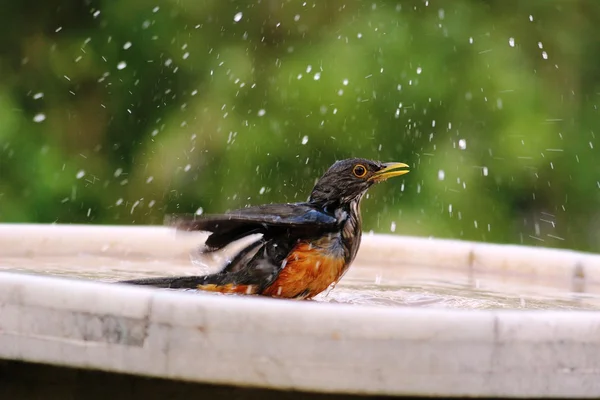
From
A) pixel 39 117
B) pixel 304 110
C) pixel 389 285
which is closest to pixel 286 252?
pixel 389 285

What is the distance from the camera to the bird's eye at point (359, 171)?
3.03 metres

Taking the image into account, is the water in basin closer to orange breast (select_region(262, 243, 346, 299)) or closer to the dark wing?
orange breast (select_region(262, 243, 346, 299))

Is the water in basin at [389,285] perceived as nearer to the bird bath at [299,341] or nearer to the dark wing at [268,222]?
the dark wing at [268,222]

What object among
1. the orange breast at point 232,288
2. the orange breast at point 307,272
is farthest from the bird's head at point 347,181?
the orange breast at point 232,288

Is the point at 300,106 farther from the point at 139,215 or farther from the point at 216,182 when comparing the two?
the point at 139,215

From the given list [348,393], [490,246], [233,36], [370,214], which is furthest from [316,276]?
[233,36]

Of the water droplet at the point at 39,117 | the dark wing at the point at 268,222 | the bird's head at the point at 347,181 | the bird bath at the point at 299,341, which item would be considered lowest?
the bird bath at the point at 299,341

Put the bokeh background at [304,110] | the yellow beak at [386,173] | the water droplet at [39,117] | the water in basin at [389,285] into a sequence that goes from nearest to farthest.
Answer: the water in basin at [389,285], the yellow beak at [386,173], the bokeh background at [304,110], the water droplet at [39,117]

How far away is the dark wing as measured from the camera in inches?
104

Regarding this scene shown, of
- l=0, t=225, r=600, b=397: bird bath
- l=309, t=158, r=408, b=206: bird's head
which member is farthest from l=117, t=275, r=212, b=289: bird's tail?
l=0, t=225, r=600, b=397: bird bath

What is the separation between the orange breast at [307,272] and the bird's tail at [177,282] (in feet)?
0.65

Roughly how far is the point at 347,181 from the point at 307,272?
1.19 ft

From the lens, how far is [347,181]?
3004 mm

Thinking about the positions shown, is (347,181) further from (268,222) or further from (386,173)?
(268,222)
